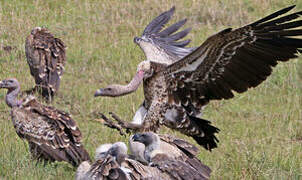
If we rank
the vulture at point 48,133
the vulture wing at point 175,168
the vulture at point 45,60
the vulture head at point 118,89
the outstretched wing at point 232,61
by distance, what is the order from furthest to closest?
the vulture at point 45,60, the vulture head at point 118,89, the vulture at point 48,133, the outstretched wing at point 232,61, the vulture wing at point 175,168

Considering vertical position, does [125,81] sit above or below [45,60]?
below

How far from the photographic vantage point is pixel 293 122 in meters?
9.05

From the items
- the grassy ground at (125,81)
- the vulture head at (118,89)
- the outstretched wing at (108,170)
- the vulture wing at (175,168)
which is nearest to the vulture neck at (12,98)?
the grassy ground at (125,81)

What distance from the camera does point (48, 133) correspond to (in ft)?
23.2

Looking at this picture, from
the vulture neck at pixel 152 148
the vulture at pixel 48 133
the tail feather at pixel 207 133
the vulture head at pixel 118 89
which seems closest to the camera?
the vulture neck at pixel 152 148

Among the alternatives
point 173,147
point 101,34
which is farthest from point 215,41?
point 101,34

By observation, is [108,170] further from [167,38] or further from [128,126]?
[167,38]

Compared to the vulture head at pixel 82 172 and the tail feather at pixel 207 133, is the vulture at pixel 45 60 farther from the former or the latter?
the vulture head at pixel 82 172

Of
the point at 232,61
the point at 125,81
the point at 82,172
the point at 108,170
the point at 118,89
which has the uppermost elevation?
the point at 232,61

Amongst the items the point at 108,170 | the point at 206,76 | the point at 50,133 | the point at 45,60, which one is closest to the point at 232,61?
the point at 206,76

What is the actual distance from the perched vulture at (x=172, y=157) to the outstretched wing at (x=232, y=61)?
844mm

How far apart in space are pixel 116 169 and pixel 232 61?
2.10 metres

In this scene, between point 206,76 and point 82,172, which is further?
point 206,76

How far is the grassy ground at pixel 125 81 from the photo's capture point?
274 inches
